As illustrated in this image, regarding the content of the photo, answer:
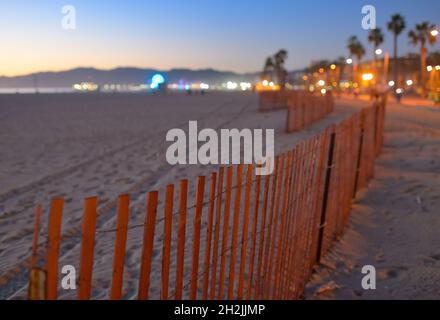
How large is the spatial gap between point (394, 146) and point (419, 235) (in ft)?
26.6

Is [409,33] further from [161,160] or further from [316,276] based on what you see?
[316,276]

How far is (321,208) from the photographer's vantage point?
5434 mm

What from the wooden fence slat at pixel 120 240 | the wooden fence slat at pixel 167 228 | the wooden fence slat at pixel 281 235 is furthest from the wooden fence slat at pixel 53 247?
the wooden fence slat at pixel 281 235

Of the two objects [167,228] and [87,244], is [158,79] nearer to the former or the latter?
[167,228]

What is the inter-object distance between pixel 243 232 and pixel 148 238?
1188 mm

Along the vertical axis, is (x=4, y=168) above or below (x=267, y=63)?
below

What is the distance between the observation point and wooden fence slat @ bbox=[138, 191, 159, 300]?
2.23 meters

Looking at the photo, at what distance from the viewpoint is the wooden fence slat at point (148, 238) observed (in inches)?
88.0

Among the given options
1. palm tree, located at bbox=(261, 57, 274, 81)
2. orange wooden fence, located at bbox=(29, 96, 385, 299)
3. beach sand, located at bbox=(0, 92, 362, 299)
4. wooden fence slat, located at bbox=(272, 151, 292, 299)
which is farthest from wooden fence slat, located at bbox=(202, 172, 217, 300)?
palm tree, located at bbox=(261, 57, 274, 81)

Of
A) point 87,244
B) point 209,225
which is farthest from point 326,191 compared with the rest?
point 87,244

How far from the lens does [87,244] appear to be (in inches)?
76.2

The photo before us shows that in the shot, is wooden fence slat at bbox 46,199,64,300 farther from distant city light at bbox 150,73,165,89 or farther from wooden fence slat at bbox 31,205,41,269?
distant city light at bbox 150,73,165,89

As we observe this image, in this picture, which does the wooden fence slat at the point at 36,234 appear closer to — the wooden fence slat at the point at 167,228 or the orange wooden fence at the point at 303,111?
the wooden fence slat at the point at 167,228
